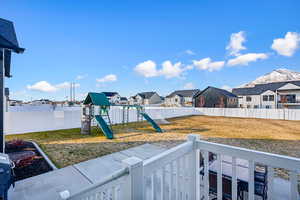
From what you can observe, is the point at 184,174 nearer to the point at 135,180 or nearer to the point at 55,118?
the point at 135,180

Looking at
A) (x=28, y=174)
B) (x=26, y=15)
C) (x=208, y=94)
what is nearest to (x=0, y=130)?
(x=28, y=174)

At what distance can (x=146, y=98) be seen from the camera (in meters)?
39.0

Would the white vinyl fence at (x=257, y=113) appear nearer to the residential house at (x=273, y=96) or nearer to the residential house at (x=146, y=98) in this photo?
the residential house at (x=273, y=96)

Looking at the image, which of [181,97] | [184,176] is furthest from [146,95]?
[184,176]

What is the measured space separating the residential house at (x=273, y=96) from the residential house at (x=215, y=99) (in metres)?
2.25

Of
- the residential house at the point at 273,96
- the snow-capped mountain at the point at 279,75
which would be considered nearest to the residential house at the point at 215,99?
the residential house at the point at 273,96

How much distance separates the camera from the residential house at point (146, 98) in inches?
1518

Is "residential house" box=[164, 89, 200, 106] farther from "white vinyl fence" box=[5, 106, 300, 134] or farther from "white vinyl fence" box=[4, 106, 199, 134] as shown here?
"white vinyl fence" box=[4, 106, 199, 134]

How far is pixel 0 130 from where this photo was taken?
3.11 metres

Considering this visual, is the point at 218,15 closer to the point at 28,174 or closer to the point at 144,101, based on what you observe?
the point at 28,174

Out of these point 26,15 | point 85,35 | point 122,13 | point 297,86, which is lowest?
point 297,86

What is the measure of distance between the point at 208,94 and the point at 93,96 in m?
21.6

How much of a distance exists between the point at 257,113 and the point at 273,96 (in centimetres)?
1047

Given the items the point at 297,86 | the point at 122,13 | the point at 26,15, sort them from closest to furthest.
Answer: the point at 26,15, the point at 122,13, the point at 297,86
